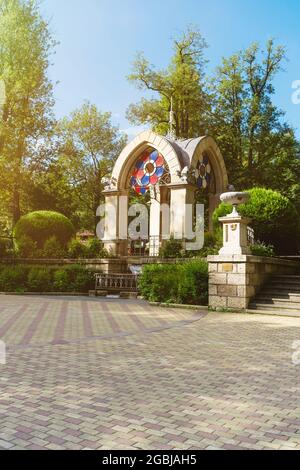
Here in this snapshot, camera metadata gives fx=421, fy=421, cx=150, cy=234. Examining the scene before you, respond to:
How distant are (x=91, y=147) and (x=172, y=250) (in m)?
19.9

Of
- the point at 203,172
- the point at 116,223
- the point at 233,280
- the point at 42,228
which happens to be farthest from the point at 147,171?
the point at 233,280

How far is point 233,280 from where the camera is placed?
1174 cm

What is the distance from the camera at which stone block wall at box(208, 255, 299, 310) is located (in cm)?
1159

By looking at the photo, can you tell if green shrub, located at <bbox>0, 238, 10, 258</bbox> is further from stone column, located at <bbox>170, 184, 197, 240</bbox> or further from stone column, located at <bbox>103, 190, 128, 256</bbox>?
stone column, located at <bbox>170, 184, 197, 240</bbox>

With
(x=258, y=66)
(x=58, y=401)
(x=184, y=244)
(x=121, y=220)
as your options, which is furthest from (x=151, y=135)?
(x=58, y=401)

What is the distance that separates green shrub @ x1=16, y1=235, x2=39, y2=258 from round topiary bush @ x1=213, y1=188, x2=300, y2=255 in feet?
32.3

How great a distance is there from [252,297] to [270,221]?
424 cm

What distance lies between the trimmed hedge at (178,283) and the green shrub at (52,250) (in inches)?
254

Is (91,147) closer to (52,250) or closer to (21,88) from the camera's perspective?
(21,88)

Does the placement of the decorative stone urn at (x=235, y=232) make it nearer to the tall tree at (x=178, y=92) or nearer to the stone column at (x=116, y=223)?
the stone column at (x=116, y=223)

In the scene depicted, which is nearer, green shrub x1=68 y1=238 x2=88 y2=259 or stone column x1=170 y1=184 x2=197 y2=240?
stone column x1=170 y1=184 x2=197 y2=240

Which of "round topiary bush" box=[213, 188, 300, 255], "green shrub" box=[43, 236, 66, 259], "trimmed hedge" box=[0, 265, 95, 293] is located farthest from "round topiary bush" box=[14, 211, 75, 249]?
"round topiary bush" box=[213, 188, 300, 255]

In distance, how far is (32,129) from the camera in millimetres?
26594

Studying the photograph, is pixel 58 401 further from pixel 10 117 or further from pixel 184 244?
→ pixel 10 117
